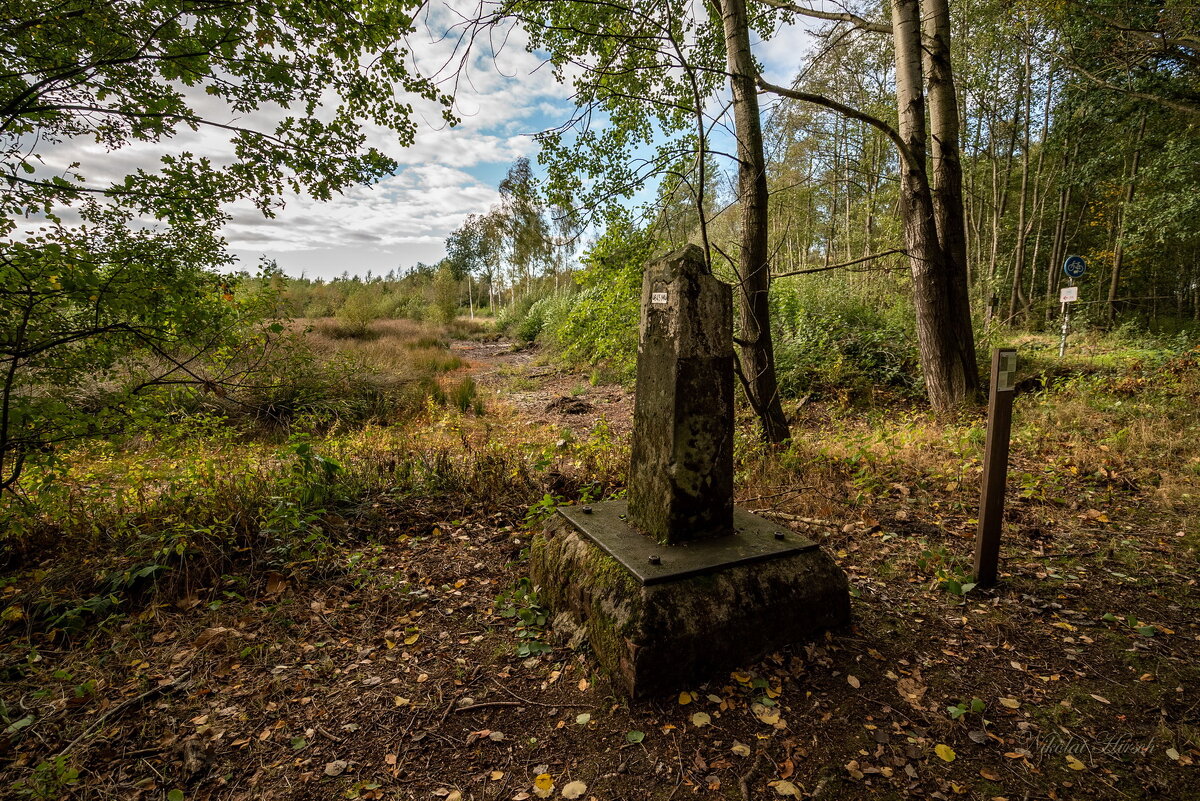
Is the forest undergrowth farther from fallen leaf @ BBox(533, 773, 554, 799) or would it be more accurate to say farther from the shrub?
the shrub

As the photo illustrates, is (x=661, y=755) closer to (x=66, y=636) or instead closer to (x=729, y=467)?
(x=729, y=467)

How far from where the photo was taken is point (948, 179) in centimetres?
683

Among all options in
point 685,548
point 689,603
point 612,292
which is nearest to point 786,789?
point 689,603

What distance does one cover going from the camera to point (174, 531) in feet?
11.9

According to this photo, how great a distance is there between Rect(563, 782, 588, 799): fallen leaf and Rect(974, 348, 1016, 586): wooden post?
2.85 meters

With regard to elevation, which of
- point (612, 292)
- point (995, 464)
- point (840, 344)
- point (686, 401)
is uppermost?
point (612, 292)

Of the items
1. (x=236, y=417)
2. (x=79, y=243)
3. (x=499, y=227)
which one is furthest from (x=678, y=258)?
(x=499, y=227)

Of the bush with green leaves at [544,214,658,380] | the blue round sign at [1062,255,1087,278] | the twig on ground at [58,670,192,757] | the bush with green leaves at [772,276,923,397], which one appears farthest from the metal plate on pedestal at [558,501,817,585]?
the blue round sign at [1062,255,1087,278]

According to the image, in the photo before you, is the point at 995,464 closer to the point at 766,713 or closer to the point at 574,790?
the point at 766,713

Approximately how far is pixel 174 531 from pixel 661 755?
375 cm

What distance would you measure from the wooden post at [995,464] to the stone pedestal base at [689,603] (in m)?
1.13

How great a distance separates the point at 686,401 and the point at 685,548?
32.1 inches

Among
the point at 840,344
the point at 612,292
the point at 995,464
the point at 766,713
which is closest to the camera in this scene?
the point at 766,713

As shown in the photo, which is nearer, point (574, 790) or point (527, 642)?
point (574, 790)
